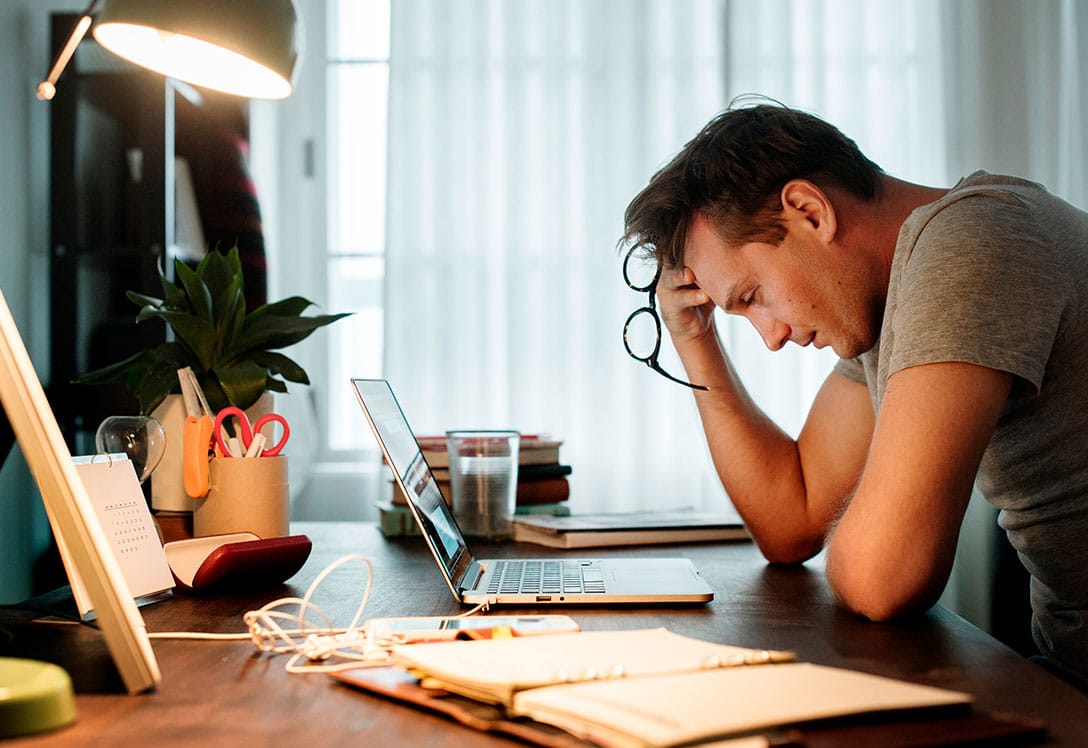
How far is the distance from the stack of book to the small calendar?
24.0 inches

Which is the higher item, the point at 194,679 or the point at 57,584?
the point at 194,679

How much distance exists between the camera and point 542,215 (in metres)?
2.98

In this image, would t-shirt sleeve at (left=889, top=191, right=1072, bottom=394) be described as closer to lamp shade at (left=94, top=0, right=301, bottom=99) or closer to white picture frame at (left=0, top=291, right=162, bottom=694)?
white picture frame at (left=0, top=291, right=162, bottom=694)

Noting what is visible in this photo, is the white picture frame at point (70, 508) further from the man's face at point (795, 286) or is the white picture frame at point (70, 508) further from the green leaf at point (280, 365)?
the man's face at point (795, 286)

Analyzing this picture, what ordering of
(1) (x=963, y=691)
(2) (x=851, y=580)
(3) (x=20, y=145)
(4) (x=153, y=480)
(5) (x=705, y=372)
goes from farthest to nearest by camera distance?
1. (3) (x=20, y=145)
2. (5) (x=705, y=372)
3. (4) (x=153, y=480)
4. (2) (x=851, y=580)
5. (1) (x=963, y=691)

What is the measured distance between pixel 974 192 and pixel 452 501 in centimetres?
90

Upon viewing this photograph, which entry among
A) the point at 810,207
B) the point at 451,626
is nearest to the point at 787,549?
the point at 810,207

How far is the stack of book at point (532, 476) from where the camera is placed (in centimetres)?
166

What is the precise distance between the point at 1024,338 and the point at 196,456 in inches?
37.4

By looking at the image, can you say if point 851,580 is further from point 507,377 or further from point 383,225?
point 383,225

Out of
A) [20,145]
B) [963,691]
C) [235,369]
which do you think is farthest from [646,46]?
[963,691]

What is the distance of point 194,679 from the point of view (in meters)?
0.71

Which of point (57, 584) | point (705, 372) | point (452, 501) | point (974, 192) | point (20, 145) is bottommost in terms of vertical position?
point (57, 584)

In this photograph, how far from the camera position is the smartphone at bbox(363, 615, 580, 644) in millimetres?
772
